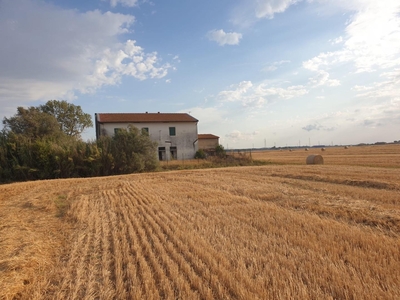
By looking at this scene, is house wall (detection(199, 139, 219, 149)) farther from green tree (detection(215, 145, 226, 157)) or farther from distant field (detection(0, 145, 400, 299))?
distant field (detection(0, 145, 400, 299))

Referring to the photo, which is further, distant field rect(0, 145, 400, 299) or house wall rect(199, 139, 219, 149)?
house wall rect(199, 139, 219, 149)

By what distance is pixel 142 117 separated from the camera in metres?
38.7

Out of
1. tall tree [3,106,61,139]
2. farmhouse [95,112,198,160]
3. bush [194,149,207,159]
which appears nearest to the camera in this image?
tall tree [3,106,61,139]

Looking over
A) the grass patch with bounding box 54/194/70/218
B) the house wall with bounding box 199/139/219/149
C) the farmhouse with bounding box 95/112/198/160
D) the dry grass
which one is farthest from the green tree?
the grass patch with bounding box 54/194/70/218

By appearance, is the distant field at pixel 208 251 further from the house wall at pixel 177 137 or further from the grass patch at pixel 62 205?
the house wall at pixel 177 137

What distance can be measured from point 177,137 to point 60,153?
57.4 ft

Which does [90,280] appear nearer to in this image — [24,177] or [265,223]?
[265,223]

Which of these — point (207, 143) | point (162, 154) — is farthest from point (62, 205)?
point (207, 143)

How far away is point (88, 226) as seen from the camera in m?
7.22

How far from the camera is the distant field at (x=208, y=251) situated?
12.1 ft

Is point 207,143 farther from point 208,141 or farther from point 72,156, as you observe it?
point 72,156

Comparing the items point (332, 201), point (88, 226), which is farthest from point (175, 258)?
point (332, 201)

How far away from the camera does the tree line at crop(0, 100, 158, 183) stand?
22562mm

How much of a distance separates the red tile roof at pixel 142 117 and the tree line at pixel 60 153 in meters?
7.94
